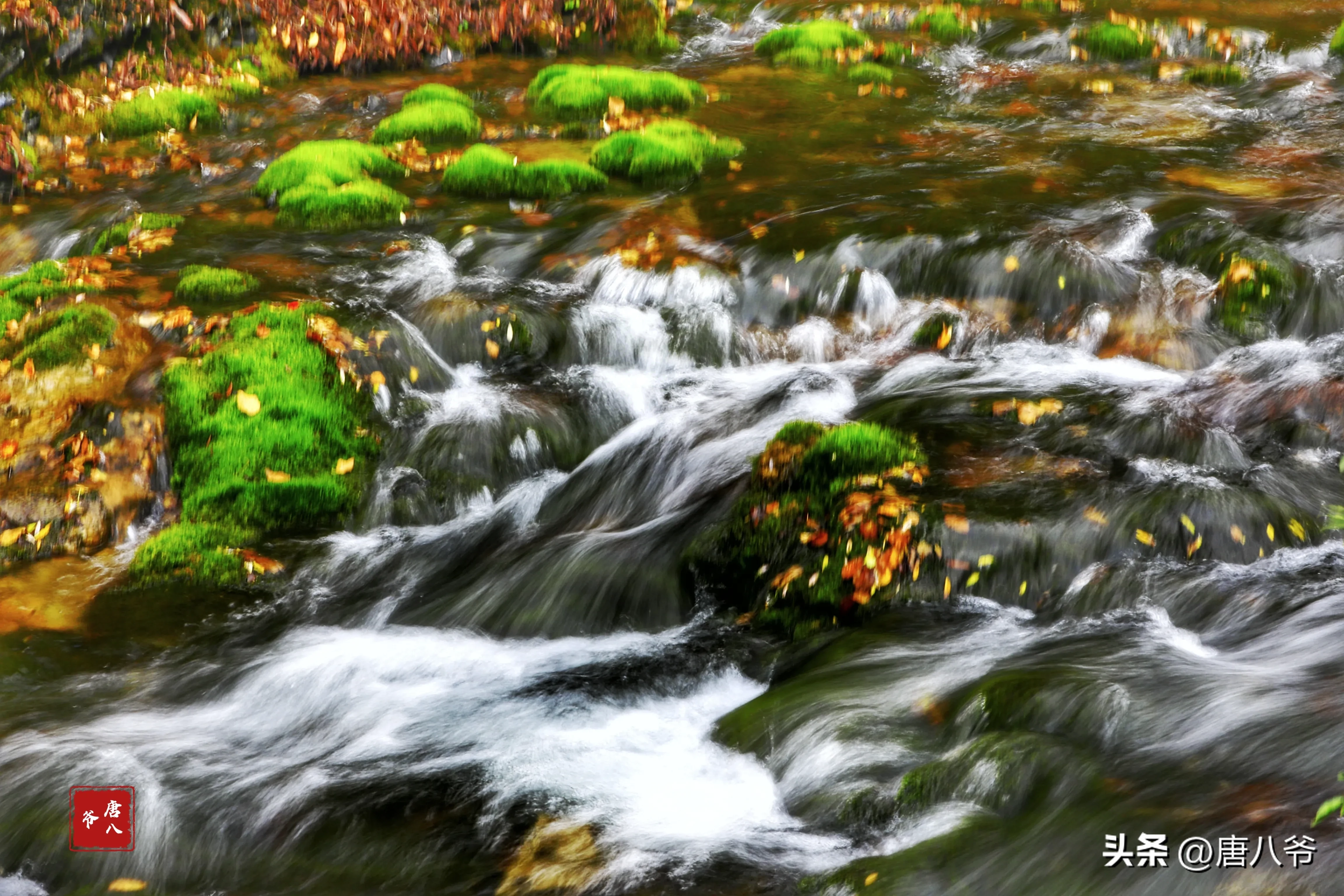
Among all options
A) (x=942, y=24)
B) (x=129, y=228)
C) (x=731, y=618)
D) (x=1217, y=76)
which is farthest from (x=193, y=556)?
(x=942, y=24)

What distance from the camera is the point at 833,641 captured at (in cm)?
534

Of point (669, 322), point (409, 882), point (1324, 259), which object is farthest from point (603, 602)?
point (1324, 259)

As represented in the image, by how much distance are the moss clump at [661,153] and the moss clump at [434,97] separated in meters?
2.71

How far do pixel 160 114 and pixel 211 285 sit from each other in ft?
19.7

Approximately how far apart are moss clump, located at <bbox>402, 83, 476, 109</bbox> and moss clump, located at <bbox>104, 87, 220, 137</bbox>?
7.86 feet

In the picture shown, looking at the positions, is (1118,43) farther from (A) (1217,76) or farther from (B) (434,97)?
(B) (434,97)

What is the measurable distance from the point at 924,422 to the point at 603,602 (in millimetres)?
2427

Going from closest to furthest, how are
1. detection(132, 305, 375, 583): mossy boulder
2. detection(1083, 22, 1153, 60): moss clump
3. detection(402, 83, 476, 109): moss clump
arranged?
1. detection(132, 305, 375, 583): mossy boulder
2. detection(402, 83, 476, 109): moss clump
3. detection(1083, 22, 1153, 60): moss clump

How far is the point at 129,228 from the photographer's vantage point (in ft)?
33.3

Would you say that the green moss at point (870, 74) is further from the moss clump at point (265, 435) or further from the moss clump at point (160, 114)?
the moss clump at point (265, 435)

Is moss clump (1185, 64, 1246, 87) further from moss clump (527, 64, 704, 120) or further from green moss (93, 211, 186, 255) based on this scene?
green moss (93, 211, 186, 255)

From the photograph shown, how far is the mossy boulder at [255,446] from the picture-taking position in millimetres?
6594

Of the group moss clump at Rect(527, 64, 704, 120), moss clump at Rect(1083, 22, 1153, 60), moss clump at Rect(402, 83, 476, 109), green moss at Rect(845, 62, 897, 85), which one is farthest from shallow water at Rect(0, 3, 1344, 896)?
moss clump at Rect(1083, 22, 1153, 60)

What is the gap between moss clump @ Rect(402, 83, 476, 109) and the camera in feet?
44.2
